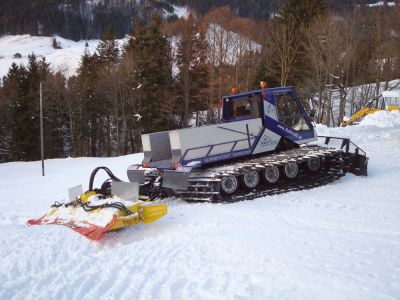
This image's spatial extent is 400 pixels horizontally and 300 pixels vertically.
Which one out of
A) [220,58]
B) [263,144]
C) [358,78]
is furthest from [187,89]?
[263,144]

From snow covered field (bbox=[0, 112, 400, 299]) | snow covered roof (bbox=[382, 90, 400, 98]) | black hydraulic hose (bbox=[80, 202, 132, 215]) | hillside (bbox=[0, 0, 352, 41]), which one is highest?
hillside (bbox=[0, 0, 352, 41])

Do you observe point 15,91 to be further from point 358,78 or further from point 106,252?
point 106,252

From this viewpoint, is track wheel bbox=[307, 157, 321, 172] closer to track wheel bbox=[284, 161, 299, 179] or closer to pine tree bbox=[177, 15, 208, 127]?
track wheel bbox=[284, 161, 299, 179]

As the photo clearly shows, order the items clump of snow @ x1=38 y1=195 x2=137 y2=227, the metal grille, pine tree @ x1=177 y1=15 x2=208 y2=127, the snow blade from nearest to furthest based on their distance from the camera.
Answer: the snow blade, clump of snow @ x1=38 y1=195 x2=137 y2=227, the metal grille, pine tree @ x1=177 y1=15 x2=208 y2=127

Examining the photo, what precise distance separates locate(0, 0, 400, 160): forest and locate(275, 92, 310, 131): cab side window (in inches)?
719

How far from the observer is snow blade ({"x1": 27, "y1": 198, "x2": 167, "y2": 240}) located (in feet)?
19.5

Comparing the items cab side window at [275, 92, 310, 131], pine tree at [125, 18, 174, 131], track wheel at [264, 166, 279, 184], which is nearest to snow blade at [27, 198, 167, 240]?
track wheel at [264, 166, 279, 184]

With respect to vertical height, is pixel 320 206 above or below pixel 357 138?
below

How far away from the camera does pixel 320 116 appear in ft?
97.6

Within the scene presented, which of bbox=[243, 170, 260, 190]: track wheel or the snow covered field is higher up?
bbox=[243, 170, 260, 190]: track wheel

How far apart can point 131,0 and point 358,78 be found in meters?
84.8

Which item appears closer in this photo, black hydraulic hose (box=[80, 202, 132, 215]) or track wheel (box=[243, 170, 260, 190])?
black hydraulic hose (box=[80, 202, 132, 215])

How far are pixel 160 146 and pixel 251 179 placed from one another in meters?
2.27

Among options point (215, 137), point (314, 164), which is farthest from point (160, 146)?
point (314, 164)
